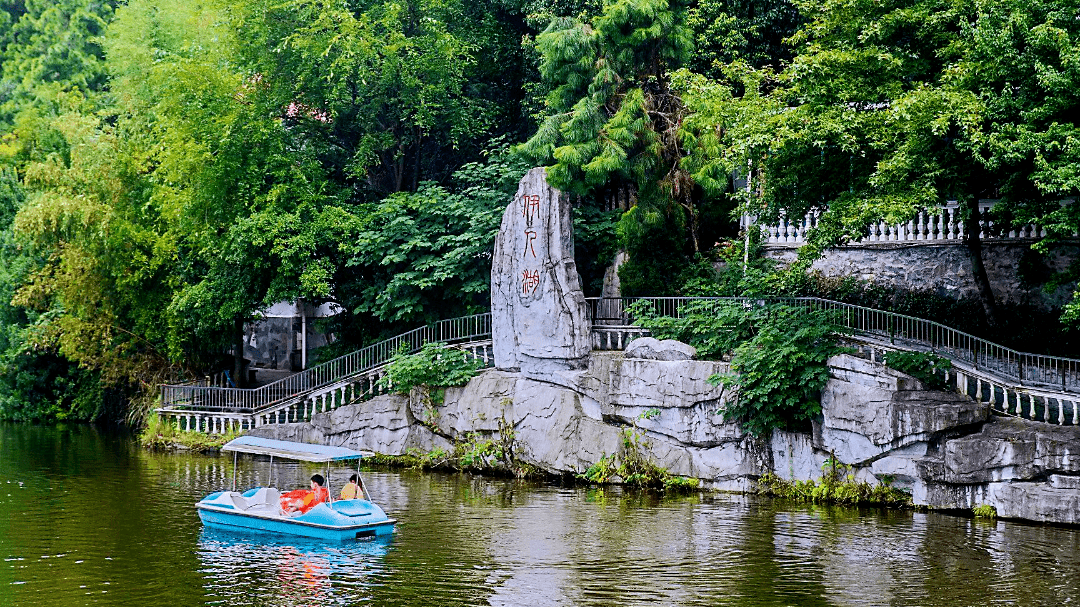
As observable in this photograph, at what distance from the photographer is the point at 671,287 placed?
3158cm

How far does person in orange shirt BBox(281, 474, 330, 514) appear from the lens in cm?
2239

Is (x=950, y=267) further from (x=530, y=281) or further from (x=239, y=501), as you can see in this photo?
(x=239, y=501)

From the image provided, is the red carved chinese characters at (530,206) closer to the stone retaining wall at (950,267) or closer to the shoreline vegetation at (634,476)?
the shoreline vegetation at (634,476)

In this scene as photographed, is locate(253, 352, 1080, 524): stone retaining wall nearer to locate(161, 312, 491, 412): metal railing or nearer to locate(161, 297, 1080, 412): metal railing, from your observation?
locate(161, 297, 1080, 412): metal railing

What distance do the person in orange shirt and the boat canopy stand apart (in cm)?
49

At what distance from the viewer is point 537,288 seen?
29375 millimetres

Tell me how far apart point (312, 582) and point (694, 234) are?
17064 millimetres

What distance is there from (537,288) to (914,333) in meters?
8.79

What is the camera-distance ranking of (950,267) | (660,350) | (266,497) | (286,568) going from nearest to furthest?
1. (286,568)
2. (266,497)
3. (660,350)
4. (950,267)

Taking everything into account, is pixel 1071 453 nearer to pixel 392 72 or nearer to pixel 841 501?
pixel 841 501

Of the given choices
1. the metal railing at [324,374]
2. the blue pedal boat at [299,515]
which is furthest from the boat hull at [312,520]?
the metal railing at [324,374]

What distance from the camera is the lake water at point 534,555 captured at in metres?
17.2

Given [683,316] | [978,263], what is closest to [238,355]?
[683,316]

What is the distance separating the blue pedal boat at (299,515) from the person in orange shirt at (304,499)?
15cm
